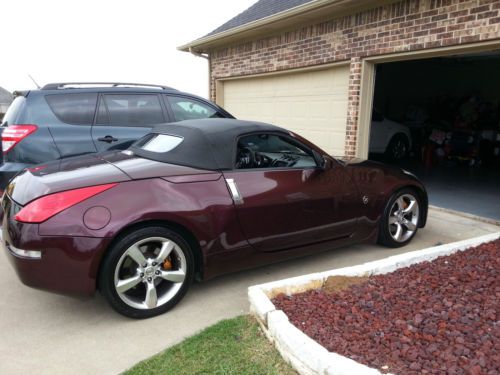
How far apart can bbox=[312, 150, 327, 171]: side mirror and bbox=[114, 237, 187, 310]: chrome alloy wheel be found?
1579 mm

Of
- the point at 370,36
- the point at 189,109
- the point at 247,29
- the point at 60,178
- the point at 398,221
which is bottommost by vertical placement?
the point at 398,221

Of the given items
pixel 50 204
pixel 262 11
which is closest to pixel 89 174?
pixel 50 204

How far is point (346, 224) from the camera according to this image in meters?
4.03

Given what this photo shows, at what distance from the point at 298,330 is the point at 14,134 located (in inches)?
158

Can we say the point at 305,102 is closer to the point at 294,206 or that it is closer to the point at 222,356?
the point at 294,206

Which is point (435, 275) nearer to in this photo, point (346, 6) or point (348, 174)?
point (348, 174)

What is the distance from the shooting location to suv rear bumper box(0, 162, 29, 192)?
14.9ft

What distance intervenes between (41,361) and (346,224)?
276cm

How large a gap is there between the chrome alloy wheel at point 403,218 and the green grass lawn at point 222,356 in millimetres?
Result: 2324

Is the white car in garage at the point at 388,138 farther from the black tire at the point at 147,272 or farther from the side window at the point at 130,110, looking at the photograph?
the black tire at the point at 147,272

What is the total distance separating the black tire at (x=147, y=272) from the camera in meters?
2.88

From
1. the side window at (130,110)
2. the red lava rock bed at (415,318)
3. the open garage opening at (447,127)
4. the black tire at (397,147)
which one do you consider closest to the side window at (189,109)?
the side window at (130,110)

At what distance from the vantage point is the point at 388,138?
11.7 m

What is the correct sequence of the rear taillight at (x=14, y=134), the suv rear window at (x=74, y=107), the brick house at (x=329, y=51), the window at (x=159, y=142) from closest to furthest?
the window at (x=159, y=142), the rear taillight at (x=14, y=134), the suv rear window at (x=74, y=107), the brick house at (x=329, y=51)
